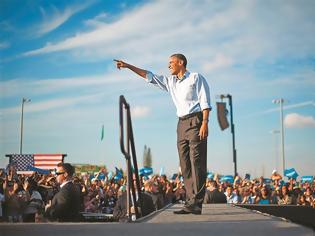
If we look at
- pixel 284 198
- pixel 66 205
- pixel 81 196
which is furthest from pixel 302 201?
pixel 66 205

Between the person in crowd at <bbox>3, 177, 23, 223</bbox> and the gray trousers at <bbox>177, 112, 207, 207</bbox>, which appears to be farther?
the person in crowd at <bbox>3, 177, 23, 223</bbox>

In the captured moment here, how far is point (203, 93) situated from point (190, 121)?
12.0 inches

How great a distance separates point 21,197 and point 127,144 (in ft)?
18.0

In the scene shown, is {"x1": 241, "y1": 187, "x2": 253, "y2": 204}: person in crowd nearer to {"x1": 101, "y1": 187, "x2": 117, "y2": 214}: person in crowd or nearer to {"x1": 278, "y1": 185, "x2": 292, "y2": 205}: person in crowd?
{"x1": 278, "y1": 185, "x2": 292, "y2": 205}: person in crowd

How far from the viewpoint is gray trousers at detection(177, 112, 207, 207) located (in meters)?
4.31

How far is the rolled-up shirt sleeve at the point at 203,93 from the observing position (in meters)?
4.27

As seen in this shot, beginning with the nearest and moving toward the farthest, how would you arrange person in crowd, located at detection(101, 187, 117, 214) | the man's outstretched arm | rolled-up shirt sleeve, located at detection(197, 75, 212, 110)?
rolled-up shirt sleeve, located at detection(197, 75, 212, 110) → the man's outstretched arm → person in crowd, located at detection(101, 187, 117, 214)

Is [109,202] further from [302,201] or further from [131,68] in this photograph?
[131,68]

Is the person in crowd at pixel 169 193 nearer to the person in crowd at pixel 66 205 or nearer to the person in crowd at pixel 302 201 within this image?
the person in crowd at pixel 302 201

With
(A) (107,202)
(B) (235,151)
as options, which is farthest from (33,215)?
(B) (235,151)

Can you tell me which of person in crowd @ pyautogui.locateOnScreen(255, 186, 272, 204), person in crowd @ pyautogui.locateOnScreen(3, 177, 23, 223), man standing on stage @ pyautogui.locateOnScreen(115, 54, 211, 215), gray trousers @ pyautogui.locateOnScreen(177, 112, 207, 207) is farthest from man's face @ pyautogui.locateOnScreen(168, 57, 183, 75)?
person in crowd @ pyautogui.locateOnScreen(255, 186, 272, 204)

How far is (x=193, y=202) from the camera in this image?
4.25m

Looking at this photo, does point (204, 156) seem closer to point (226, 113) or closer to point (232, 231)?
point (232, 231)

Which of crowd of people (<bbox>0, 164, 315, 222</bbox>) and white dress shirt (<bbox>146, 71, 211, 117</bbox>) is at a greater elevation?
white dress shirt (<bbox>146, 71, 211, 117</bbox>)
